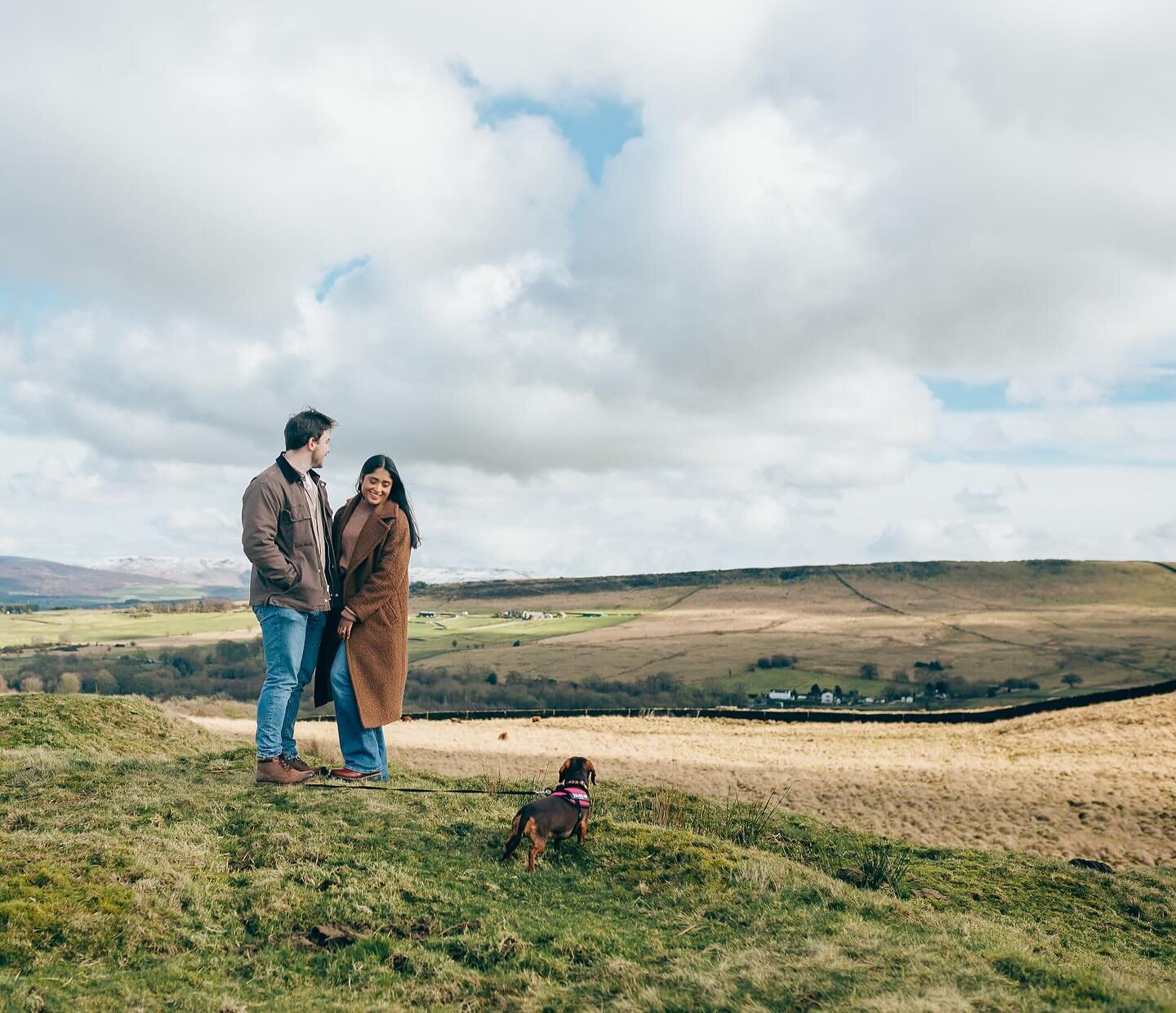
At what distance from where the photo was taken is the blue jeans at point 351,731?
9281 millimetres

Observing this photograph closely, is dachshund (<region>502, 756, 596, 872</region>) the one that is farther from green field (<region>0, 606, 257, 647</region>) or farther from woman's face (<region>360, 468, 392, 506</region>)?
green field (<region>0, 606, 257, 647</region>)

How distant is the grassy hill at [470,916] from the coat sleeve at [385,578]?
202 cm

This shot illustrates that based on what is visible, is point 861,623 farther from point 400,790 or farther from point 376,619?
point 376,619

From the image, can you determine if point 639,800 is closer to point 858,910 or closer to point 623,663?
point 858,910

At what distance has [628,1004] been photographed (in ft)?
15.5

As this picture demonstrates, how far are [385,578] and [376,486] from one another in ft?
3.51

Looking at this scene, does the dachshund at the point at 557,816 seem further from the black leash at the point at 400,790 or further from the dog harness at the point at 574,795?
the black leash at the point at 400,790

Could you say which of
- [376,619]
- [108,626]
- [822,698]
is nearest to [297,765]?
[376,619]

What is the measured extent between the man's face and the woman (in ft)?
1.76

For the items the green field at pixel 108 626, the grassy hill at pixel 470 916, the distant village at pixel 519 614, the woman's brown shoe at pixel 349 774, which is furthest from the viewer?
the distant village at pixel 519 614

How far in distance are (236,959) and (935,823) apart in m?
13.7

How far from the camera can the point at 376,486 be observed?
9.46 m

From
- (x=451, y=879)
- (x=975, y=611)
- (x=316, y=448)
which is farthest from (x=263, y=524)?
(x=975, y=611)

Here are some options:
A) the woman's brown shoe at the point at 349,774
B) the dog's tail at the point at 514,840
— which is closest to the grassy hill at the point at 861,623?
the woman's brown shoe at the point at 349,774
